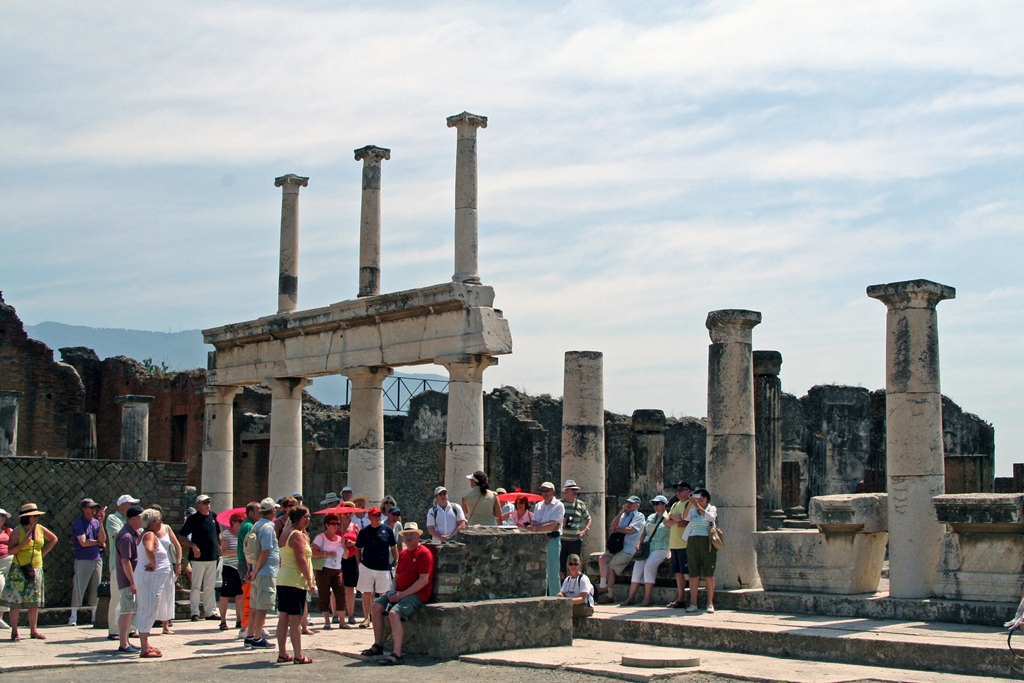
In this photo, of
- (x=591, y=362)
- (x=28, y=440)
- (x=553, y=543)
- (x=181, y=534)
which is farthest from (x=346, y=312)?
(x=28, y=440)

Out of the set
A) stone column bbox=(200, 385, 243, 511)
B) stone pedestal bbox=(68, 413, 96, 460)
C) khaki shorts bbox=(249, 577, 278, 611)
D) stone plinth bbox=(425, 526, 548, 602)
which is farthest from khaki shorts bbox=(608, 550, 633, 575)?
stone pedestal bbox=(68, 413, 96, 460)

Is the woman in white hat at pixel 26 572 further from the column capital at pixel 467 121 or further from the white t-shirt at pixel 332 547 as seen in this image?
the column capital at pixel 467 121

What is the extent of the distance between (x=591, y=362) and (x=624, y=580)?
398cm

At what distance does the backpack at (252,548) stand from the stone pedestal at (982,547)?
663 centimetres

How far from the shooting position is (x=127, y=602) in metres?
12.3

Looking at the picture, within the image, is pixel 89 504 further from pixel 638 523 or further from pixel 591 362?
pixel 591 362

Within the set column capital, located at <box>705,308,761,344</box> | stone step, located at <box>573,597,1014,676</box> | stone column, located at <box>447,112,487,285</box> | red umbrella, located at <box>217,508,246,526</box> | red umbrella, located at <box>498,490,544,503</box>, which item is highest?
stone column, located at <box>447,112,487,285</box>

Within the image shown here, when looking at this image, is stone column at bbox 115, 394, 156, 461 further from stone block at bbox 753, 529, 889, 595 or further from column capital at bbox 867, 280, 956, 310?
column capital at bbox 867, 280, 956, 310

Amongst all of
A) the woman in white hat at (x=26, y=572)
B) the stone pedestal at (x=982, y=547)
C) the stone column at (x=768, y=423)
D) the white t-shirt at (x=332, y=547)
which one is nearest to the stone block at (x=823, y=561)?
the stone pedestal at (x=982, y=547)

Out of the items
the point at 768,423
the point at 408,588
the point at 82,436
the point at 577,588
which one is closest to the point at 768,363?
the point at 768,423

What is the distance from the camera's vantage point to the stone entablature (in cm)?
1872

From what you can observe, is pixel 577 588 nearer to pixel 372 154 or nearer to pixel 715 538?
pixel 715 538

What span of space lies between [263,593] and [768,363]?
14.7m

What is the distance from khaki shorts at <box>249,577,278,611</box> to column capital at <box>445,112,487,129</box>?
892 centimetres
